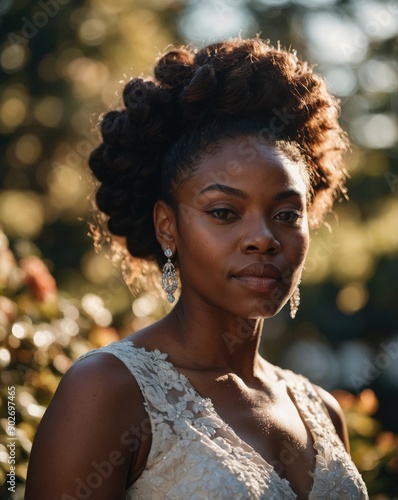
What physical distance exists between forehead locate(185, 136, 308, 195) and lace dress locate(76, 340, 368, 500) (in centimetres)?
67

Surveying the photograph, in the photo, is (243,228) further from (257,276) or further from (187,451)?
(187,451)

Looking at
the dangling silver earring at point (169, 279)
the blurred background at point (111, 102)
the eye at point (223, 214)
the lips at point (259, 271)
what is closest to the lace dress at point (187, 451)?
the dangling silver earring at point (169, 279)

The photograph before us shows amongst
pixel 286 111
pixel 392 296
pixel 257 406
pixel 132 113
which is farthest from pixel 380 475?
pixel 392 296

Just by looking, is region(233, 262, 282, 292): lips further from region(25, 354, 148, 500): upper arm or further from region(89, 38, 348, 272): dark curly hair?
region(25, 354, 148, 500): upper arm

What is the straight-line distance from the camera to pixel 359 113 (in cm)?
787

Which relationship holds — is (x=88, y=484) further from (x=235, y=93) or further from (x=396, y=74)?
(x=396, y=74)

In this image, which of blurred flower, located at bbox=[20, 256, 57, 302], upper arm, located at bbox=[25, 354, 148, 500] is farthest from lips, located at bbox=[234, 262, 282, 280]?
blurred flower, located at bbox=[20, 256, 57, 302]

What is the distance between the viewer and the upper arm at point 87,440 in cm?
250

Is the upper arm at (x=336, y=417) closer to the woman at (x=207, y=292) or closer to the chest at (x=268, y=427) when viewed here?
the woman at (x=207, y=292)

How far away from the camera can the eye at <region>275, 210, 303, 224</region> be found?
9.68 ft

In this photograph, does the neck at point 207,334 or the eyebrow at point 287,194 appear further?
the neck at point 207,334

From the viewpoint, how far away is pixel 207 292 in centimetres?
→ 294

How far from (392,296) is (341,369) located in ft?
4.11

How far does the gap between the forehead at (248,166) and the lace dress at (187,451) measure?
670mm
